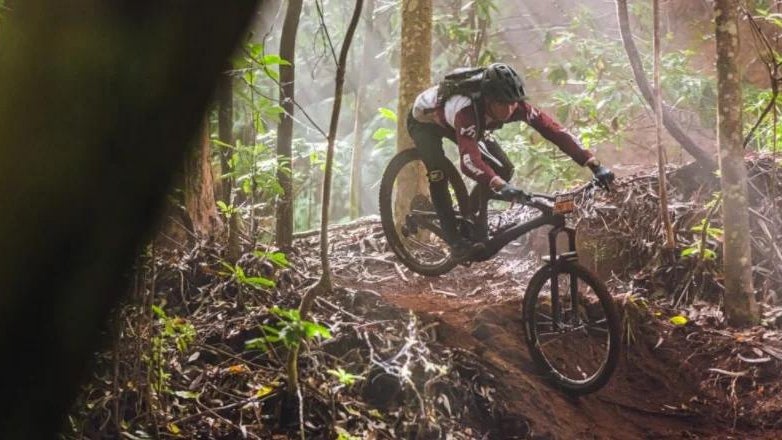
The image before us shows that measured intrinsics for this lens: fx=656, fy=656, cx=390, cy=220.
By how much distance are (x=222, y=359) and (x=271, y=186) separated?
1.89 meters

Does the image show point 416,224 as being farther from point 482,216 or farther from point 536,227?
point 536,227

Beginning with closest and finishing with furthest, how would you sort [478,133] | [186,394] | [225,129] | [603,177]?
[186,394], [603,177], [478,133], [225,129]

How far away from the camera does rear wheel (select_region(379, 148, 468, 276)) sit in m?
5.61

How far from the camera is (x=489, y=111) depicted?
4.89 m

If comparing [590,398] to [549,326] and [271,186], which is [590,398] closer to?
[549,326]

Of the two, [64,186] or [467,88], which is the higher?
[467,88]

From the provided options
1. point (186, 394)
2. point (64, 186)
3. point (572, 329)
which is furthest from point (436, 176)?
point (64, 186)

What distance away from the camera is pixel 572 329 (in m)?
4.67

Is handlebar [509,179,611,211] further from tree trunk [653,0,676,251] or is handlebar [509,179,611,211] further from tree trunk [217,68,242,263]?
tree trunk [217,68,242,263]

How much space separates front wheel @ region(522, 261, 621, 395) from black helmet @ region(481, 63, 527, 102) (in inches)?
48.9

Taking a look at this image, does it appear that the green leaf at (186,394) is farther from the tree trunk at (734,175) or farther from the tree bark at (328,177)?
the tree trunk at (734,175)

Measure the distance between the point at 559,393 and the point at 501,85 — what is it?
2.22 meters

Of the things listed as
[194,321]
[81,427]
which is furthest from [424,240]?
[81,427]

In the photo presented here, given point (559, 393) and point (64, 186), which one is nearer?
point (64, 186)
